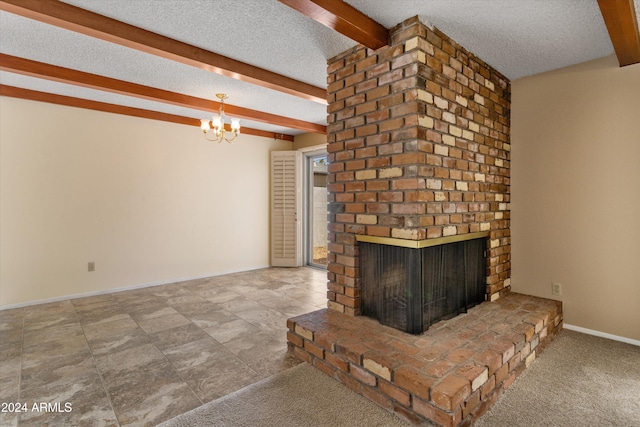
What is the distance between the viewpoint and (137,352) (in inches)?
96.0

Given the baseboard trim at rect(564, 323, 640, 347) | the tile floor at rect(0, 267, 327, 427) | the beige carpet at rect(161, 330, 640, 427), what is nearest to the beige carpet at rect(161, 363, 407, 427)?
the beige carpet at rect(161, 330, 640, 427)

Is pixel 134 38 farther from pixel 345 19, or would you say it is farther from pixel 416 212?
pixel 416 212

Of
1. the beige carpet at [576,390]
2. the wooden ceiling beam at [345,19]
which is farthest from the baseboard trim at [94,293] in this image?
the beige carpet at [576,390]

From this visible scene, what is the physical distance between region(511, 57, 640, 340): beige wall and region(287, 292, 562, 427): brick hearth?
0.40 metres

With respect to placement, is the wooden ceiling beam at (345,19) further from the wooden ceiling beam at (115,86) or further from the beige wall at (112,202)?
the beige wall at (112,202)

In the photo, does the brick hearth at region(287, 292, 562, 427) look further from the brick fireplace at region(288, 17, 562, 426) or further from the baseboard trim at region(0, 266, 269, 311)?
the baseboard trim at region(0, 266, 269, 311)

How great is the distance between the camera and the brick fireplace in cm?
174

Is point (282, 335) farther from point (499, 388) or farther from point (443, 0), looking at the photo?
point (443, 0)

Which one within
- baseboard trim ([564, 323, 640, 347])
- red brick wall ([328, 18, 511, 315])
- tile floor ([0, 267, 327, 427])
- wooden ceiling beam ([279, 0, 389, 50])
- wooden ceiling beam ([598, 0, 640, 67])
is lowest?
tile floor ([0, 267, 327, 427])

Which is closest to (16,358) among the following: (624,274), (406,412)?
(406,412)

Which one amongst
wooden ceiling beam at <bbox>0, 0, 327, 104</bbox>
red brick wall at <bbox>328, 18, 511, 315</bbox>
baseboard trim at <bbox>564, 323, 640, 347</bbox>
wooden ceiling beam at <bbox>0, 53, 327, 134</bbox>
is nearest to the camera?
wooden ceiling beam at <bbox>0, 0, 327, 104</bbox>

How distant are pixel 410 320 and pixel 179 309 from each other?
2517 millimetres

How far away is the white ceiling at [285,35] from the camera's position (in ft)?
6.53

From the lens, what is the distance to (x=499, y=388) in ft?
5.96
